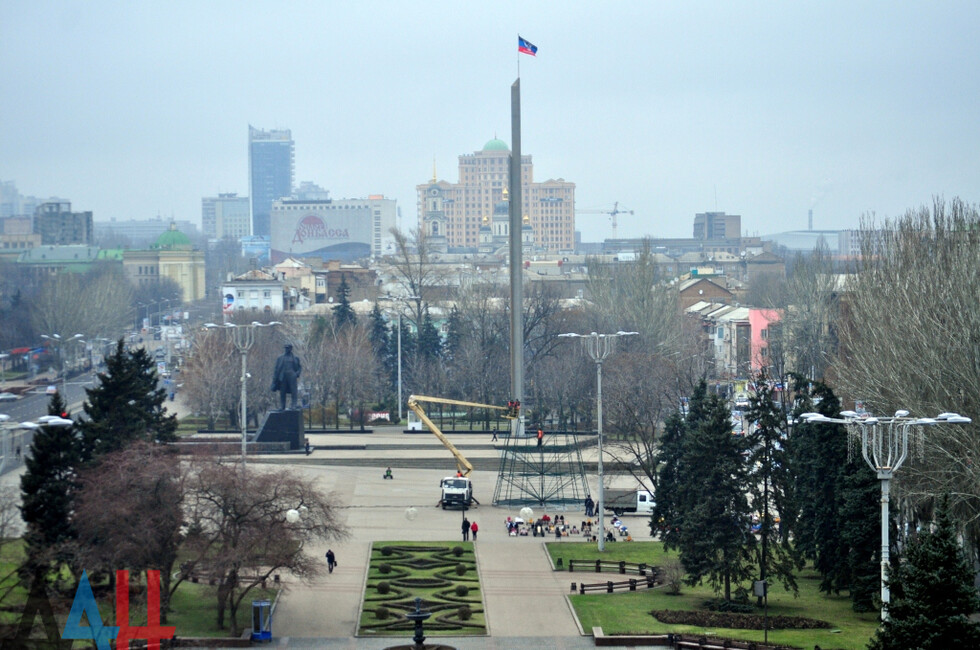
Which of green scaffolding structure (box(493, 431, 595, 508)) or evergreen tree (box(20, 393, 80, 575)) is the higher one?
evergreen tree (box(20, 393, 80, 575))

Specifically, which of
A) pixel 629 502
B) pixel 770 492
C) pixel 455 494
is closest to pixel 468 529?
pixel 455 494

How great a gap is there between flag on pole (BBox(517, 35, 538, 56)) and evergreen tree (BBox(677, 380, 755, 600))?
114 feet

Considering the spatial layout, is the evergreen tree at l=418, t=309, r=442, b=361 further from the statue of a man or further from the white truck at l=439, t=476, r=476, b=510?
the white truck at l=439, t=476, r=476, b=510

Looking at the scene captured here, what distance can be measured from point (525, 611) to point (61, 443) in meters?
12.0

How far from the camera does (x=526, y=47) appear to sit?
6775 cm

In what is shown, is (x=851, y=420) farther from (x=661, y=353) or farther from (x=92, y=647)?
(x=661, y=353)

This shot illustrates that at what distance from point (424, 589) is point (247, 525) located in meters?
6.55

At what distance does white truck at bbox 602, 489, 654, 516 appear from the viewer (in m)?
50.6

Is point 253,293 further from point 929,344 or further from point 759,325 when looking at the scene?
point 929,344

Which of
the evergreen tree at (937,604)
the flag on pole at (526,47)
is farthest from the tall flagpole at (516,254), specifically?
the evergreen tree at (937,604)

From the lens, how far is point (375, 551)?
41719 mm

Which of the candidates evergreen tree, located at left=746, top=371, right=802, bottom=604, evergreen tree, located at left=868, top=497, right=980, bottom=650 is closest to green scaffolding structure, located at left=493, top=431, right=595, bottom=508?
evergreen tree, located at left=746, top=371, right=802, bottom=604

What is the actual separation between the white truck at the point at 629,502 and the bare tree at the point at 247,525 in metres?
18.7

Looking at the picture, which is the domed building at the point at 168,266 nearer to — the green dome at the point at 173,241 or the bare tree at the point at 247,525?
the green dome at the point at 173,241
